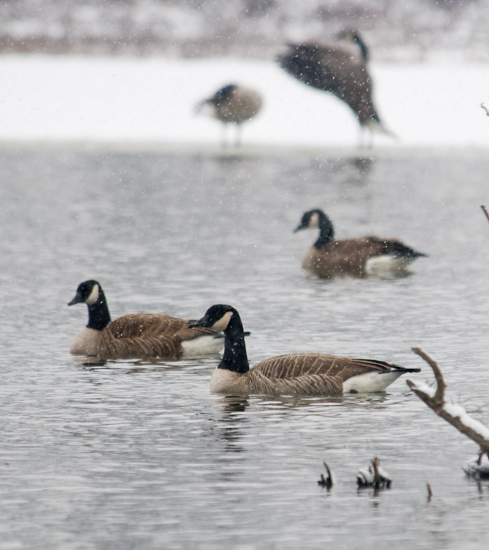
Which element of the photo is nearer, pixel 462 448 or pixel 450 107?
pixel 462 448

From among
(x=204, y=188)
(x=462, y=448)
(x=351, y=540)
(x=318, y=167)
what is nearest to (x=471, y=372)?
(x=462, y=448)

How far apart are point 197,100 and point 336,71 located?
21.4 m

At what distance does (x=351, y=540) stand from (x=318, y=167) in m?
38.0

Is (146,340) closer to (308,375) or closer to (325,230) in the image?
(308,375)

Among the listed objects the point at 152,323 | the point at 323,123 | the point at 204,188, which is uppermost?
the point at 323,123

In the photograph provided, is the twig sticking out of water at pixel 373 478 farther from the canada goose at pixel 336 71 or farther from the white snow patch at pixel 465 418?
the canada goose at pixel 336 71

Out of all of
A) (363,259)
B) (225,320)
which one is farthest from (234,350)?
(363,259)

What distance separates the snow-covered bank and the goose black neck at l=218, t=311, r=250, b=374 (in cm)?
3751

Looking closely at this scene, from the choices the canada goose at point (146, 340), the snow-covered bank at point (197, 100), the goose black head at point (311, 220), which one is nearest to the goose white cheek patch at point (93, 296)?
the canada goose at point (146, 340)

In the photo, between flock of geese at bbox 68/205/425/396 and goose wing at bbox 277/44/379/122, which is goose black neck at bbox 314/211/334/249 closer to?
flock of geese at bbox 68/205/425/396

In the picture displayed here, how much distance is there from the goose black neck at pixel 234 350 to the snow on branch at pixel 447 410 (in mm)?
3865

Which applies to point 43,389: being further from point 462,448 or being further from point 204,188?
point 204,188

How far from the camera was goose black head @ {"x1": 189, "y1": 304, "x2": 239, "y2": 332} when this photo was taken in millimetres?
12469

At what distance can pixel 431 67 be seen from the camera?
192ft
